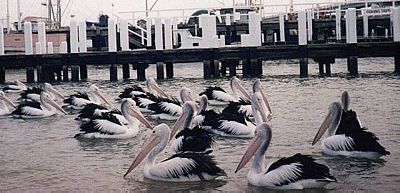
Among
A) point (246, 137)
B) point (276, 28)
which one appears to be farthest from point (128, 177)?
point (276, 28)

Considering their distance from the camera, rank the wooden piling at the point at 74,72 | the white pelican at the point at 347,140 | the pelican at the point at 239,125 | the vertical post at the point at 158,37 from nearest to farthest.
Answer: the white pelican at the point at 347,140 → the pelican at the point at 239,125 → the vertical post at the point at 158,37 → the wooden piling at the point at 74,72

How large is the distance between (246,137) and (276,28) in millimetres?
31494

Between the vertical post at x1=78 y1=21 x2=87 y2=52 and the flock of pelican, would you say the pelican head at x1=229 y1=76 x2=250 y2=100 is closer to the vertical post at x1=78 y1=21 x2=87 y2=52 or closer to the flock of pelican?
the flock of pelican

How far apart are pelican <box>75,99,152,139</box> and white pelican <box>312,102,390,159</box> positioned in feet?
11.2

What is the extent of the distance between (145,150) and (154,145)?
14 cm

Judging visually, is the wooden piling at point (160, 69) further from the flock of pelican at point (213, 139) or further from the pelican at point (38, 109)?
the flock of pelican at point (213, 139)

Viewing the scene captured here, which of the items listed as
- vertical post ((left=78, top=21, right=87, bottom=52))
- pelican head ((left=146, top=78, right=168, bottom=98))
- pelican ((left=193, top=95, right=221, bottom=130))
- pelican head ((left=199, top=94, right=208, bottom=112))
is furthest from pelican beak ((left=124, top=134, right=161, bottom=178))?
vertical post ((left=78, top=21, right=87, bottom=52))

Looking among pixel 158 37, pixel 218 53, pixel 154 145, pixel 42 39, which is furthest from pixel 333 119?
pixel 42 39

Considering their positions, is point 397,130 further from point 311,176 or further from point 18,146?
point 18,146

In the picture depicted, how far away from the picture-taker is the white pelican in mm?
9047

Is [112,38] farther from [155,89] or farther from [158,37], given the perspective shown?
[155,89]

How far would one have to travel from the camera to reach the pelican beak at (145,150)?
8.55m

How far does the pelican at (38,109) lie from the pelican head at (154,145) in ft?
26.6

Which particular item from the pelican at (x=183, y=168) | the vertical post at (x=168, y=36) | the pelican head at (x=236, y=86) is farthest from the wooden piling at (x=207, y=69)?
the pelican at (x=183, y=168)
